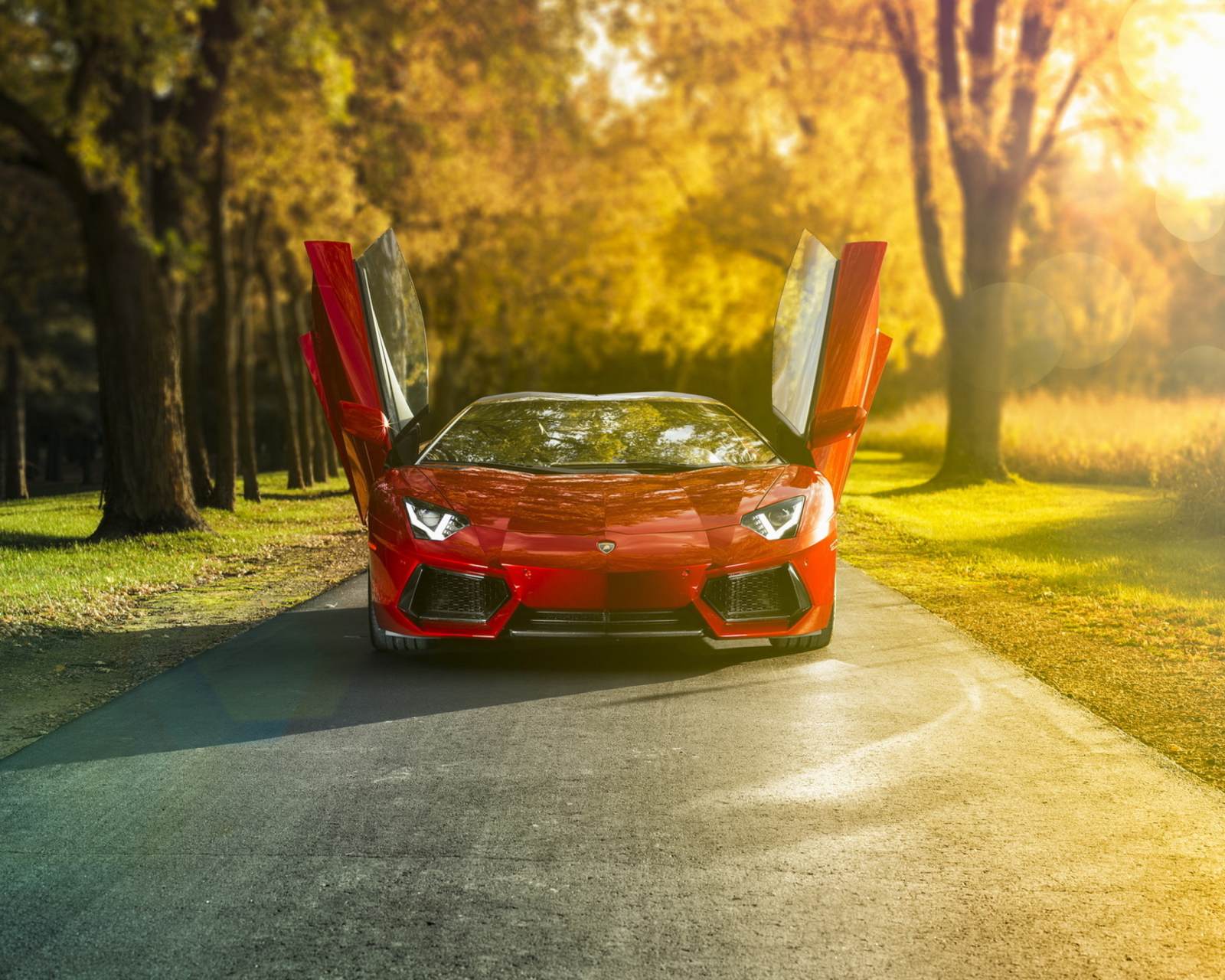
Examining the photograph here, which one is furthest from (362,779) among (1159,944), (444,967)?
(1159,944)

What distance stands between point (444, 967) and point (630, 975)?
44 cm

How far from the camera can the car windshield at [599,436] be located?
23.7 feet

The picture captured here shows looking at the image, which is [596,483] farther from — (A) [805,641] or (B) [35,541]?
(B) [35,541]

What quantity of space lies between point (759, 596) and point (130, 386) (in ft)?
31.7

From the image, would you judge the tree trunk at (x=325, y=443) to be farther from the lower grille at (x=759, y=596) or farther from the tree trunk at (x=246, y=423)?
the lower grille at (x=759, y=596)

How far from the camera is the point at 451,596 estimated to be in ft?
20.7

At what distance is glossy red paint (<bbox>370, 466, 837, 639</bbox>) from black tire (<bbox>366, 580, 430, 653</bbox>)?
11 centimetres

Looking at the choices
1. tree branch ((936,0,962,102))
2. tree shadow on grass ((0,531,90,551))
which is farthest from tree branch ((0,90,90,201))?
tree branch ((936,0,962,102))

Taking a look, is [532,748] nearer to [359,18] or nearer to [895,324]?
[359,18]

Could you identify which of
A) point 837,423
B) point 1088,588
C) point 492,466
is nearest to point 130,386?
point 492,466

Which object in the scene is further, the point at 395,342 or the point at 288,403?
the point at 288,403

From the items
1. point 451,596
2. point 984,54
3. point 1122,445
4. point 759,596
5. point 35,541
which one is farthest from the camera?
point 1122,445

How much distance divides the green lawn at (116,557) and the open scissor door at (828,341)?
477cm

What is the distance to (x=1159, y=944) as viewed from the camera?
3.12 m
